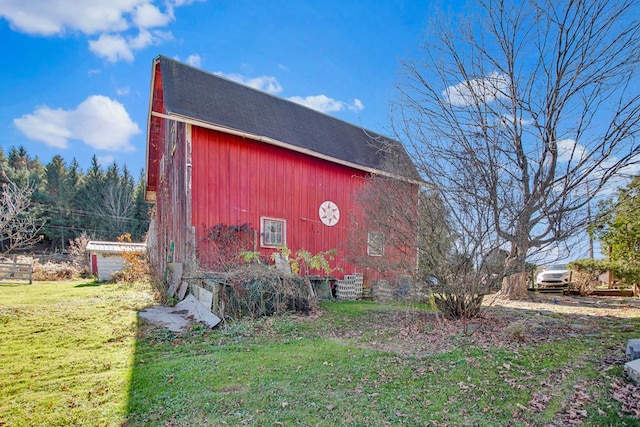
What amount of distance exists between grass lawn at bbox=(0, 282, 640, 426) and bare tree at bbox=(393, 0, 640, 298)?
172cm

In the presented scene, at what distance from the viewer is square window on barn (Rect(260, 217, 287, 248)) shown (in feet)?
32.7

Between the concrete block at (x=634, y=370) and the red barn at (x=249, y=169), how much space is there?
185 inches

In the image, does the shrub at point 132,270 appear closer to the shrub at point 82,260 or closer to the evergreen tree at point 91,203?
the shrub at point 82,260

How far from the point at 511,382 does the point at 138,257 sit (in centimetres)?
1580

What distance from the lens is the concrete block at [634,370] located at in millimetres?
3264

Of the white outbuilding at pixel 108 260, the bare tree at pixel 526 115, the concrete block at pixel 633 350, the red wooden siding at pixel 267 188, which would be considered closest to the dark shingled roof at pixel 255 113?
the red wooden siding at pixel 267 188

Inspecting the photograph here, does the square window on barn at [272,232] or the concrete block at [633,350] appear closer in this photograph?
the concrete block at [633,350]

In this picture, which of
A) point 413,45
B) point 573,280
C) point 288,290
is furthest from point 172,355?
point 573,280

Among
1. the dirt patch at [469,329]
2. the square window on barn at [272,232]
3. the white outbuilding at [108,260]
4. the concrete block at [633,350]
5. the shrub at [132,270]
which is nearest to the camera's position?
the concrete block at [633,350]

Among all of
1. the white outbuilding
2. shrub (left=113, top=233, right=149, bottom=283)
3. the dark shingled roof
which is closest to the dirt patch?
the dark shingled roof

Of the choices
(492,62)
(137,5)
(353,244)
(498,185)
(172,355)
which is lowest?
(172,355)

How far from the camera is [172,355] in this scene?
4781 millimetres

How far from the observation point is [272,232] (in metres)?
10.2

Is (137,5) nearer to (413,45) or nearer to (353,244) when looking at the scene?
(413,45)
